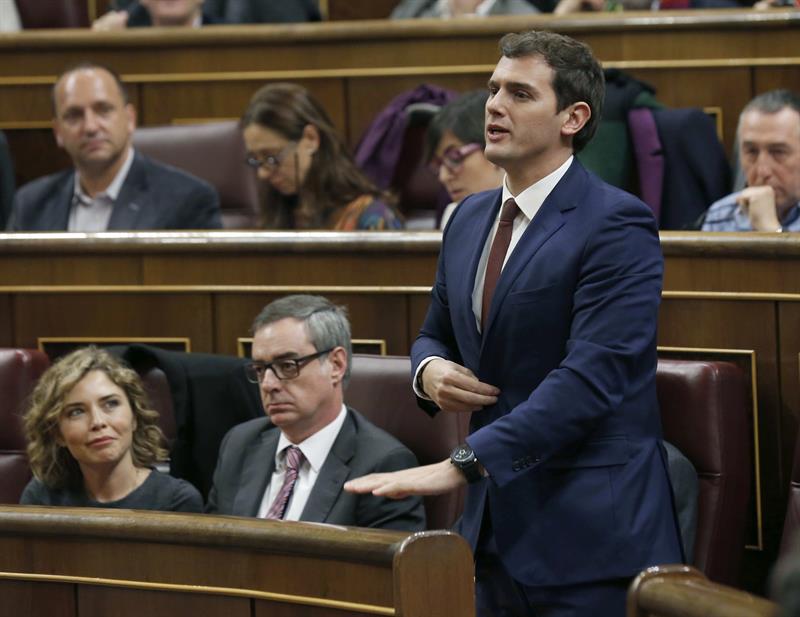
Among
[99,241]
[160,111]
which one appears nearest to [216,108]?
[160,111]

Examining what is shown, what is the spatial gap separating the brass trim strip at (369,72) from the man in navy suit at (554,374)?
0.96m

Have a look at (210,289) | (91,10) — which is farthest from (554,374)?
(91,10)

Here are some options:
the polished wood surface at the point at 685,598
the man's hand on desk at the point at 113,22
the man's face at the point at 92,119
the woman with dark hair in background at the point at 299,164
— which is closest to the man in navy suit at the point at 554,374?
the polished wood surface at the point at 685,598

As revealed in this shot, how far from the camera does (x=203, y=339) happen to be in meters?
1.54

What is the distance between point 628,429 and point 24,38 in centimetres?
150

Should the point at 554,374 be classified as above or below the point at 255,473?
above

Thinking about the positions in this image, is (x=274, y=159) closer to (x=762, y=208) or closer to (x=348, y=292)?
(x=348, y=292)

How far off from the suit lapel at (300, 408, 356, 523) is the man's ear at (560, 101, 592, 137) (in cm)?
41

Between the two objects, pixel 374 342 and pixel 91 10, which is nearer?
pixel 374 342

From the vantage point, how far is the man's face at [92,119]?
6.09ft

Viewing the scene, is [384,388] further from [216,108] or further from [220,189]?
[216,108]

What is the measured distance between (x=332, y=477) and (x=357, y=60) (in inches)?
38.2

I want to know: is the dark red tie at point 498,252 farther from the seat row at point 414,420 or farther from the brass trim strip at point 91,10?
the brass trim strip at point 91,10

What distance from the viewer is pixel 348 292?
4.85 feet
